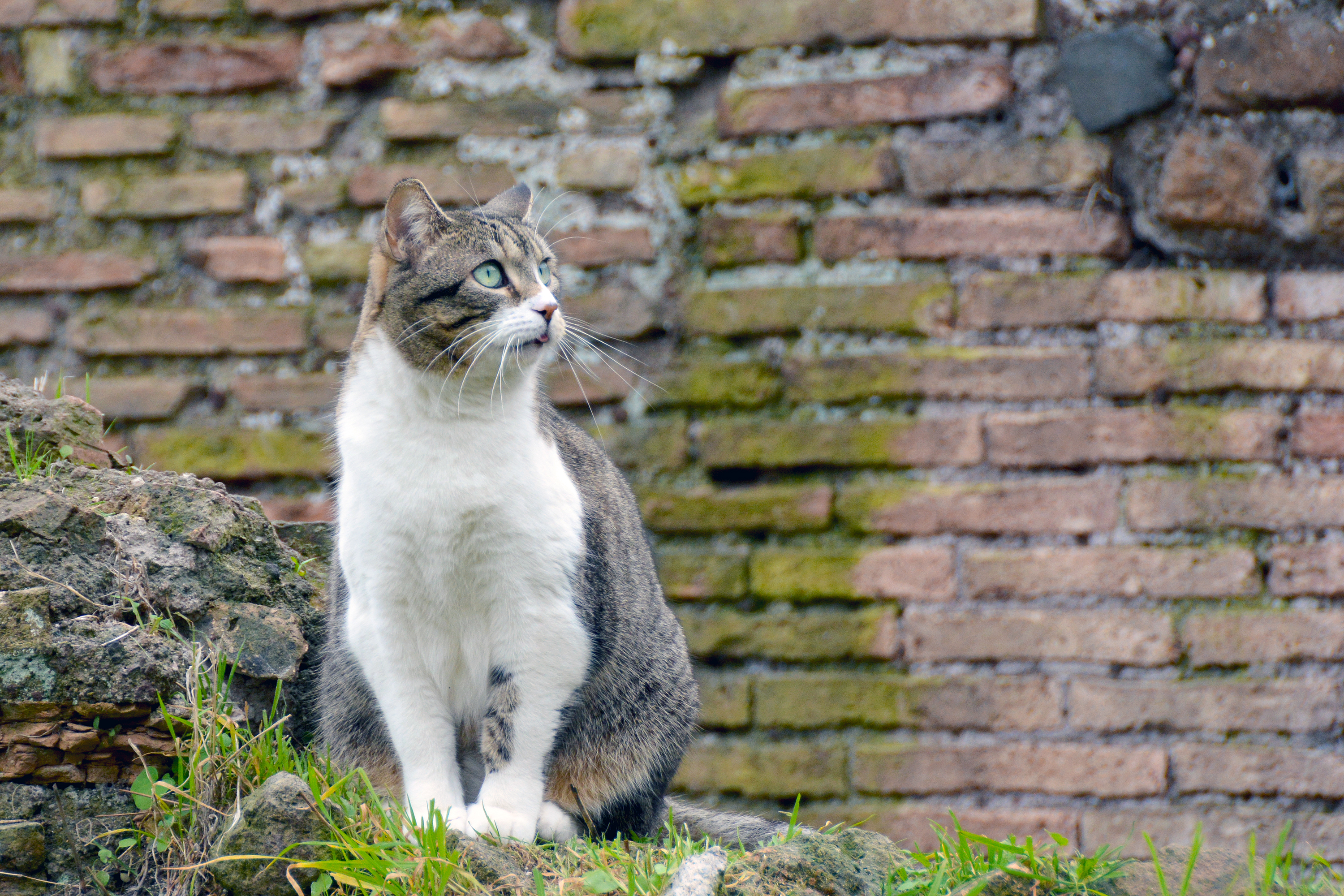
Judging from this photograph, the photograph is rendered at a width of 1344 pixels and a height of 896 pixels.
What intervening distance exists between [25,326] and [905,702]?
93.8 inches

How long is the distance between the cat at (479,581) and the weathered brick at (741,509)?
0.55 meters

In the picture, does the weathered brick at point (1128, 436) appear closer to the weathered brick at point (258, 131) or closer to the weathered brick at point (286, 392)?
the weathered brick at point (286, 392)

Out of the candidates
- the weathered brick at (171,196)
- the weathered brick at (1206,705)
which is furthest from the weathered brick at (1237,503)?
the weathered brick at (171,196)

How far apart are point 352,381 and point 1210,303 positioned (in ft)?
6.15

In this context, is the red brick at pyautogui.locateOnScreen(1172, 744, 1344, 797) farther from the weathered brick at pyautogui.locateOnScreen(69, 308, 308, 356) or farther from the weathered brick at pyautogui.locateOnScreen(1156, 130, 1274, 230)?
the weathered brick at pyautogui.locateOnScreen(69, 308, 308, 356)

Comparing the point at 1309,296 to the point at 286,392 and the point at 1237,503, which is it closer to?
the point at 1237,503

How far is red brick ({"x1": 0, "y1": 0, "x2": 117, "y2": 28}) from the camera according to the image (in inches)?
109

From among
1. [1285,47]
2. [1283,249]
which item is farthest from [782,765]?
[1285,47]

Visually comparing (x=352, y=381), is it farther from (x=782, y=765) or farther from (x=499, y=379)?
(x=782, y=765)

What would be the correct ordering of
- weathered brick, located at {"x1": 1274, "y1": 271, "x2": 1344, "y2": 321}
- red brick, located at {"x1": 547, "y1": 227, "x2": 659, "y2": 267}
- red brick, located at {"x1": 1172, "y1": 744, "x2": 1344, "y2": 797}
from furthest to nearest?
red brick, located at {"x1": 547, "y1": 227, "x2": 659, "y2": 267}
weathered brick, located at {"x1": 1274, "y1": 271, "x2": 1344, "y2": 321}
red brick, located at {"x1": 1172, "y1": 744, "x2": 1344, "y2": 797}

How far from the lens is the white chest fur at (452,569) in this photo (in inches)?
68.5

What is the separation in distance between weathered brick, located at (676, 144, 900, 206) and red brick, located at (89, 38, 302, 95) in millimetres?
1074

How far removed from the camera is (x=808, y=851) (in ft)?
5.05

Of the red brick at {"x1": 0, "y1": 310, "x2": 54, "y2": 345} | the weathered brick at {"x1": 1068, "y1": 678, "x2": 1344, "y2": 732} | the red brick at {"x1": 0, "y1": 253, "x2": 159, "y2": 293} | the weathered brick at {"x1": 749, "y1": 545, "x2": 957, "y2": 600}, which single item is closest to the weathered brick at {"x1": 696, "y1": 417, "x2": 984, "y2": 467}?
the weathered brick at {"x1": 749, "y1": 545, "x2": 957, "y2": 600}
